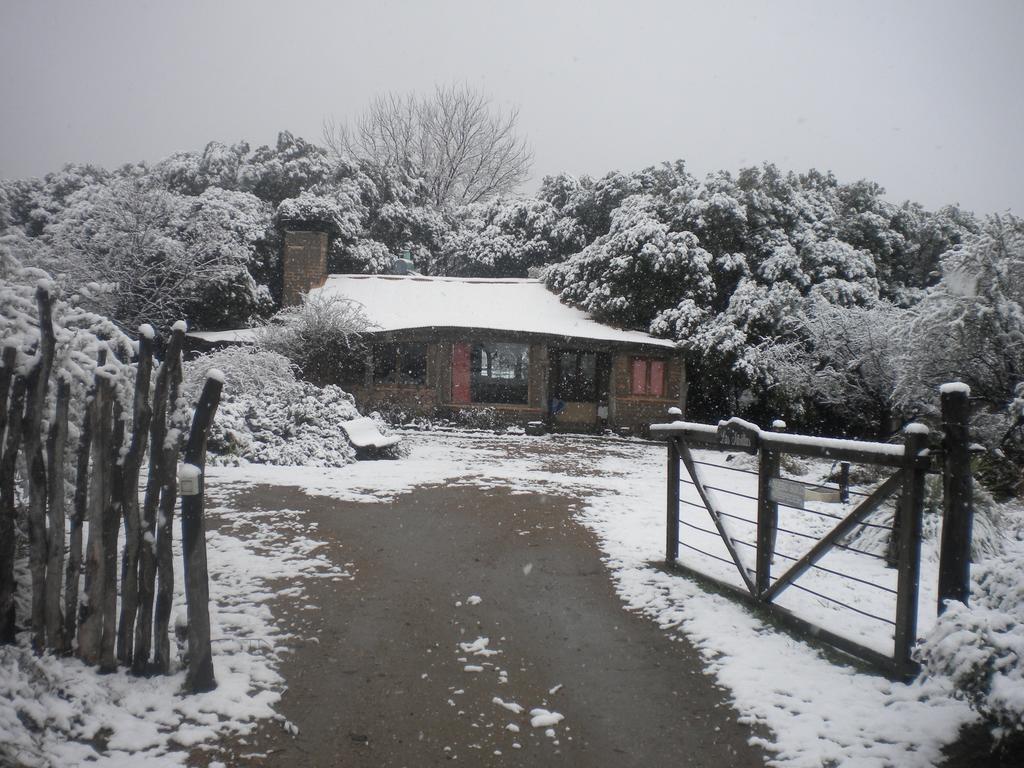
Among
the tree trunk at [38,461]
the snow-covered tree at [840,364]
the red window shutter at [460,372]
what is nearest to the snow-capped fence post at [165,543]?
the tree trunk at [38,461]

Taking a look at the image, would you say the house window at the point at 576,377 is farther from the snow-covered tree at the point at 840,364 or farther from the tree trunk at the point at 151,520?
the tree trunk at the point at 151,520

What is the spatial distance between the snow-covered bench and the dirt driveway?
572 cm

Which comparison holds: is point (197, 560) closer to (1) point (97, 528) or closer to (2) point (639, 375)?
(1) point (97, 528)

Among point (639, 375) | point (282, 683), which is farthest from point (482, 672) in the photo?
point (639, 375)

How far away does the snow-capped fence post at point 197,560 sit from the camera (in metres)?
3.26

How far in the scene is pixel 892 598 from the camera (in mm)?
5234

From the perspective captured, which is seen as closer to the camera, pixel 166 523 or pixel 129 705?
pixel 129 705

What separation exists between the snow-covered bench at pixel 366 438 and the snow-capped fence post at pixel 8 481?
346 inches

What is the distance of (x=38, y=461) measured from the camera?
10.4 ft

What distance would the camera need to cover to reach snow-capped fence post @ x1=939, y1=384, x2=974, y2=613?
331 centimetres

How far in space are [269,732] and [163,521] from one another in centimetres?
113

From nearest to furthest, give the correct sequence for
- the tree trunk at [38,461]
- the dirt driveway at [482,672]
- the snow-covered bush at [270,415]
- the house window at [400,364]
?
1. the dirt driveway at [482,672]
2. the tree trunk at [38,461]
3. the snow-covered bush at [270,415]
4. the house window at [400,364]

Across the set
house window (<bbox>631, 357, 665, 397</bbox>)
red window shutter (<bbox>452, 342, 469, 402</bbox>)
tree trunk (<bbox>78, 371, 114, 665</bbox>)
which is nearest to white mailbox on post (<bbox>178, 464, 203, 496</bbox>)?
tree trunk (<bbox>78, 371, 114, 665</bbox>)

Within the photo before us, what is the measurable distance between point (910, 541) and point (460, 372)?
16.3 m
